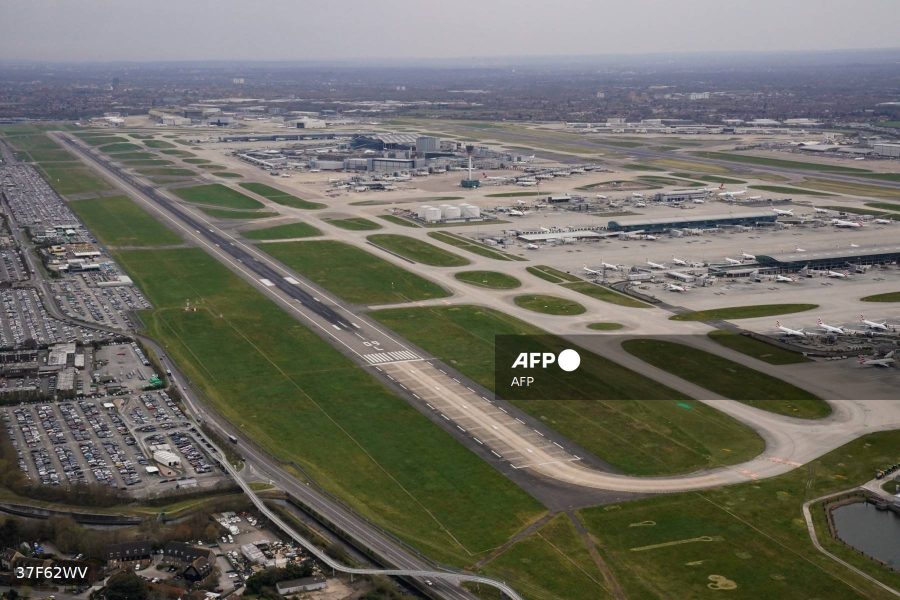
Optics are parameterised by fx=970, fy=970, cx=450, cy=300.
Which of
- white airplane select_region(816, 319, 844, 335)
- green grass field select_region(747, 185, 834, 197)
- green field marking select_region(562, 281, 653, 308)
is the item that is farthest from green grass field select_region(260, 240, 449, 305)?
green grass field select_region(747, 185, 834, 197)

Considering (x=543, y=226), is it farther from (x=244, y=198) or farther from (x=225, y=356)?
(x=225, y=356)

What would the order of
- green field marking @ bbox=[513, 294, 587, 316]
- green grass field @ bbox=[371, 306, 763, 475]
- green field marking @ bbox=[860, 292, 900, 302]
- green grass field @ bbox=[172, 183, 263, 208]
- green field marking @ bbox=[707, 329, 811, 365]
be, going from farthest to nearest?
Result: green grass field @ bbox=[172, 183, 263, 208] → green field marking @ bbox=[860, 292, 900, 302] → green field marking @ bbox=[513, 294, 587, 316] → green field marking @ bbox=[707, 329, 811, 365] → green grass field @ bbox=[371, 306, 763, 475]

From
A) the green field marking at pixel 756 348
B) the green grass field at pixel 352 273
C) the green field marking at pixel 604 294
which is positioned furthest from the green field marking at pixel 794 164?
the green field marking at pixel 756 348

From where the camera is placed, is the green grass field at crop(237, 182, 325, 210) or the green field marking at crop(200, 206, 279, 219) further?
the green grass field at crop(237, 182, 325, 210)

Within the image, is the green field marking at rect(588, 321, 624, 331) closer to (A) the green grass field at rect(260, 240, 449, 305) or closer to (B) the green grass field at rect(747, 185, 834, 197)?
(A) the green grass field at rect(260, 240, 449, 305)

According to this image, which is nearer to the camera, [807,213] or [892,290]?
[892,290]

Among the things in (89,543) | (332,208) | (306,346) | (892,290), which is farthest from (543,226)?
(89,543)

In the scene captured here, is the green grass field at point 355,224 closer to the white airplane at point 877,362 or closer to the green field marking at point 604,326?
the green field marking at point 604,326

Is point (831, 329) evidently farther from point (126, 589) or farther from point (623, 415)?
point (126, 589)

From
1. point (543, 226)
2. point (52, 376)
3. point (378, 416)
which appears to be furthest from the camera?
point (543, 226)
